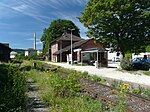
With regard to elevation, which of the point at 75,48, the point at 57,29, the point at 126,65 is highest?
the point at 57,29

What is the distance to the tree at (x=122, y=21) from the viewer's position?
1082 inches

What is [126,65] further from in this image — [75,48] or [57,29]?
[57,29]

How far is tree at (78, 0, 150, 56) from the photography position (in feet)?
90.2

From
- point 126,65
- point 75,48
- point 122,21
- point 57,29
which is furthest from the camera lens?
point 57,29

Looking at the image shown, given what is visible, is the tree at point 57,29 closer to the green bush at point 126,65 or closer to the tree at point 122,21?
the tree at point 122,21

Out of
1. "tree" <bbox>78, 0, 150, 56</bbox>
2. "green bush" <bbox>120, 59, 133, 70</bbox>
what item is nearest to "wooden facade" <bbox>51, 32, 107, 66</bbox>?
"tree" <bbox>78, 0, 150, 56</bbox>

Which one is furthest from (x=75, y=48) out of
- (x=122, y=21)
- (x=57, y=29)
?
(x=57, y=29)

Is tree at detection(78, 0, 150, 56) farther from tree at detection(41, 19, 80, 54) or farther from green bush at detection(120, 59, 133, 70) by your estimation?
tree at detection(41, 19, 80, 54)

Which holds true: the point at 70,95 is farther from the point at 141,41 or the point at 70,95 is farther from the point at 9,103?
the point at 141,41

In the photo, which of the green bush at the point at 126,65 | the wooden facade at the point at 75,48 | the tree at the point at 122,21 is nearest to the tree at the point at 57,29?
the wooden facade at the point at 75,48

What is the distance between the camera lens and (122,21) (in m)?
28.0

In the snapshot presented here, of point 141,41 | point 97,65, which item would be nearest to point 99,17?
point 141,41

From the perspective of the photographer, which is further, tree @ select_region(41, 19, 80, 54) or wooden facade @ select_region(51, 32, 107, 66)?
tree @ select_region(41, 19, 80, 54)

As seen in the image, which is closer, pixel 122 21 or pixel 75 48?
pixel 122 21
